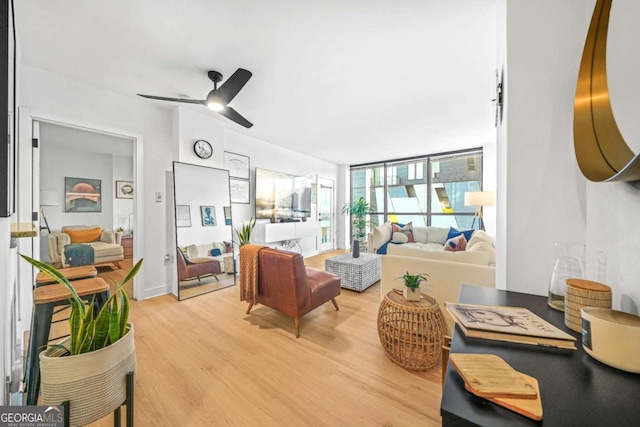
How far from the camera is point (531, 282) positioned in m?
1.07

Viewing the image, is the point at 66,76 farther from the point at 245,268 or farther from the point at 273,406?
the point at 273,406

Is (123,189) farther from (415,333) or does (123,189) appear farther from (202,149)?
(415,333)

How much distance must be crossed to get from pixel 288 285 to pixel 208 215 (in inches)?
73.4

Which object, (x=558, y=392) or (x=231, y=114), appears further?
(x=231, y=114)

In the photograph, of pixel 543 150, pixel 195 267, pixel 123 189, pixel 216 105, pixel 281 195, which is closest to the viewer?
pixel 543 150

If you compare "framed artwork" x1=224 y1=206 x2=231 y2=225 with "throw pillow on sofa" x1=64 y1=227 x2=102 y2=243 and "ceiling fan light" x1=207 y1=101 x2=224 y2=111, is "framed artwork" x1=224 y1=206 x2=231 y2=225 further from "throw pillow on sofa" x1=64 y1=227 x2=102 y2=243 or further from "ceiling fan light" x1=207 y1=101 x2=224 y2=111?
"throw pillow on sofa" x1=64 y1=227 x2=102 y2=243

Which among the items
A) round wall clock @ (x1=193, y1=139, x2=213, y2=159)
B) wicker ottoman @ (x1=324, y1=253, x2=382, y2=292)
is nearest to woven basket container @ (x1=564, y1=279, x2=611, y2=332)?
wicker ottoman @ (x1=324, y1=253, x2=382, y2=292)

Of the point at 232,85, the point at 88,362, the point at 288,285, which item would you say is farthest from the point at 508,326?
the point at 232,85

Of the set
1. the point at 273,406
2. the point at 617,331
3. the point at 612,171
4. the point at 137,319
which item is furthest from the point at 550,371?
the point at 137,319

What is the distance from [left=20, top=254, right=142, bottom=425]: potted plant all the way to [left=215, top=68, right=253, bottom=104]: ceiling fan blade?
1.72 m

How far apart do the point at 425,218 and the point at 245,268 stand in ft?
15.3

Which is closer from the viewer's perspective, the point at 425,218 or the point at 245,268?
the point at 245,268

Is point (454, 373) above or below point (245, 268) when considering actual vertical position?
above

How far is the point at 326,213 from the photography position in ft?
20.5
